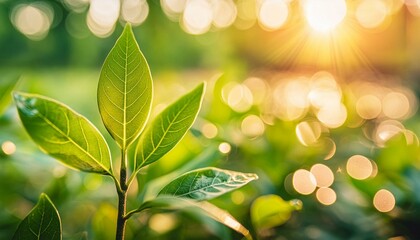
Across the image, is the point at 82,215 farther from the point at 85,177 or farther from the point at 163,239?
the point at 163,239

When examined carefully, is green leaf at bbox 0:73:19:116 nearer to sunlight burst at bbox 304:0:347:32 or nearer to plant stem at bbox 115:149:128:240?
plant stem at bbox 115:149:128:240

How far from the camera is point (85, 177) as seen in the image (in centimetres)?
73

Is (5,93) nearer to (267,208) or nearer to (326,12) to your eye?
(267,208)

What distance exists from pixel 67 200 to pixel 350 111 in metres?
0.74

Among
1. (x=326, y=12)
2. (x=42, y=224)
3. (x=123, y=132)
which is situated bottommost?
(x=42, y=224)

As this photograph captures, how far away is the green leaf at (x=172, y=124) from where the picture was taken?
41cm

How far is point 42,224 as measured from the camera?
0.41 metres

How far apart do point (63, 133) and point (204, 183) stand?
4.8 inches

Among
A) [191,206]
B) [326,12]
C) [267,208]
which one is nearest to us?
[191,206]

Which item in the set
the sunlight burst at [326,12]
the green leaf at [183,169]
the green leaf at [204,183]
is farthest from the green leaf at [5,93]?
the sunlight burst at [326,12]

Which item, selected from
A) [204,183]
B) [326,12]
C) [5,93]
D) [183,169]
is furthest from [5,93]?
[326,12]

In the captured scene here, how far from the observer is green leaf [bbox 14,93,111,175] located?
1.20 ft

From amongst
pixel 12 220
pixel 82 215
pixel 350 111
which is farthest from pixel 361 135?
pixel 12 220

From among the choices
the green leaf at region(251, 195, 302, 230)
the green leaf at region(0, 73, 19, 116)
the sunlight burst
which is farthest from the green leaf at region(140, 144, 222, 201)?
the sunlight burst
